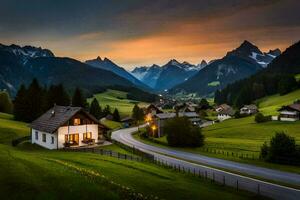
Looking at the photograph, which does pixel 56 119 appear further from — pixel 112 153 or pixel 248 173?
pixel 248 173

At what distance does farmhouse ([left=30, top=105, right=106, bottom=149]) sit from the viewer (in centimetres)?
6994

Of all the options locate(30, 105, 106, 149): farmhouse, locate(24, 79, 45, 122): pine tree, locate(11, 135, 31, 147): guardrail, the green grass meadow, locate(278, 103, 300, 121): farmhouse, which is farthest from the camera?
locate(278, 103, 300, 121): farmhouse

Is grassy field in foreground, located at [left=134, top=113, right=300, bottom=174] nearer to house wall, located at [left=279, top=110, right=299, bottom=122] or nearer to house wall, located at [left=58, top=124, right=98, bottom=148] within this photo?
house wall, located at [left=279, top=110, right=299, bottom=122]

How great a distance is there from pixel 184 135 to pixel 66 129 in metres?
31.7

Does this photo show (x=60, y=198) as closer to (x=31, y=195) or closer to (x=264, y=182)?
(x=31, y=195)

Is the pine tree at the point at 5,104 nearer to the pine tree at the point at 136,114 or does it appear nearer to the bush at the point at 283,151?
the pine tree at the point at 136,114

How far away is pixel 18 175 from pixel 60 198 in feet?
22.3

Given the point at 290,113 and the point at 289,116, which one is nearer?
the point at 290,113

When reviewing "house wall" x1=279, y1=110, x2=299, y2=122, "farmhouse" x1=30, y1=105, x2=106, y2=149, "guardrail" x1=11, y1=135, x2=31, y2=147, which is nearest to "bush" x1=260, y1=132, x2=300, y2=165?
"farmhouse" x1=30, y1=105, x2=106, y2=149

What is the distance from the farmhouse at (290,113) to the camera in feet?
429

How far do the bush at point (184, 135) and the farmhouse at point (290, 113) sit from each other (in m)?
55.0

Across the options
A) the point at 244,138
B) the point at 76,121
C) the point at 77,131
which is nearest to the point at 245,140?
the point at 244,138

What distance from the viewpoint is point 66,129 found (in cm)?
7112

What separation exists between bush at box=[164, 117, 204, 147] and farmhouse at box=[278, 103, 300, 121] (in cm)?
5503
